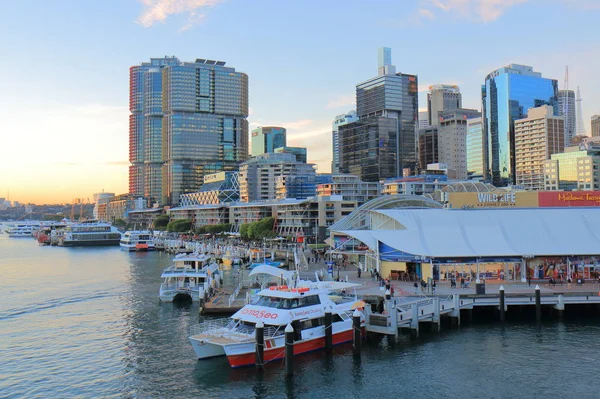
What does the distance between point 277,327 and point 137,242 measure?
118936mm

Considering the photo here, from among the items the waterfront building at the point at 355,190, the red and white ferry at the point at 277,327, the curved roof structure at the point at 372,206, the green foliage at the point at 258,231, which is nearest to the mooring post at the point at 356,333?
the red and white ferry at the point at 277,327

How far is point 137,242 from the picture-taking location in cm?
14950

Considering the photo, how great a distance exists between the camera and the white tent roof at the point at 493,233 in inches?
2237

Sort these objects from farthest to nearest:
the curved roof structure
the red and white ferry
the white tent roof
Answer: the curved roof structure, the white tent roof, the red and white ferry

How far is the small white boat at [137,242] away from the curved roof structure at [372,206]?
80095mm

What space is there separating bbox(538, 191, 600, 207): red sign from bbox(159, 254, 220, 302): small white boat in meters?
41.7

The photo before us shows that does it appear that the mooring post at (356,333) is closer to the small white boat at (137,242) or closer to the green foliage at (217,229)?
the small white boat at (137,242)

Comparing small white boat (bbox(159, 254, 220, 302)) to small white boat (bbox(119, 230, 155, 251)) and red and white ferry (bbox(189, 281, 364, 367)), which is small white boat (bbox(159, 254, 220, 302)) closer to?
red and white ferry (bbox(189, 281, 364, 367))

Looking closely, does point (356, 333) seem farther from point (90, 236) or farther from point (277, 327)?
point (90, 236)

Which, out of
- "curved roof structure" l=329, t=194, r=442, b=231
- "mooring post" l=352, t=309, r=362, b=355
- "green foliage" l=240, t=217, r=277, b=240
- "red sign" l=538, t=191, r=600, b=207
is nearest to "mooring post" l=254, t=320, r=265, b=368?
"mooring post" l=352, t=309, r=362, b=355

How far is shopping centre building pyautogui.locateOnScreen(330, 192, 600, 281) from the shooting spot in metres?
56.6

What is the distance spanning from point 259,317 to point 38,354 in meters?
17.2

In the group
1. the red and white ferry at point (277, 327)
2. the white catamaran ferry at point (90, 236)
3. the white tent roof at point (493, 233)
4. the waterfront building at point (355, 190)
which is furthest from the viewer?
the waterfront building at point (355, 190)

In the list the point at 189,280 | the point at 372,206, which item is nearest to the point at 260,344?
the point at 189,280
